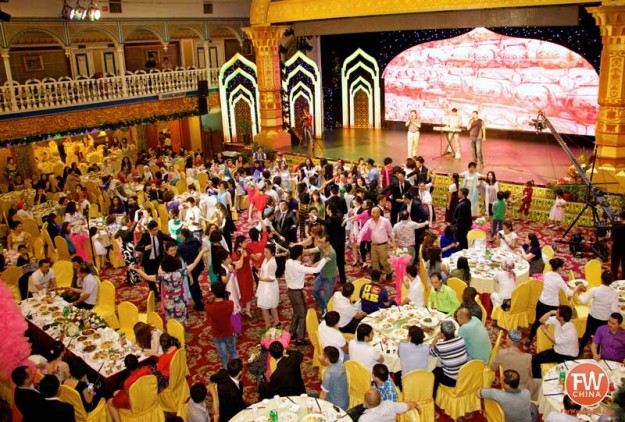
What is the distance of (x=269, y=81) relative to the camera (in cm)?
1756

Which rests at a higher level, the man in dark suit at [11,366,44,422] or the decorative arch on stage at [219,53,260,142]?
the decorative arch on stage at [219,53,260,142]

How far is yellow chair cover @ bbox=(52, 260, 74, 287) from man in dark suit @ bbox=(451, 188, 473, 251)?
585cm

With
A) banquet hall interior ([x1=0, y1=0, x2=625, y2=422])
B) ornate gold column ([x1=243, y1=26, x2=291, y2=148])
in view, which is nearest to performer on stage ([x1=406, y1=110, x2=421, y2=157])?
banquet hall interior ([x1=0, y1=0, x2=625, y2=422])

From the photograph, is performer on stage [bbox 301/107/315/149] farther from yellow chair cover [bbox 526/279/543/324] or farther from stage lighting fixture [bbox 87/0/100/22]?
yellow chair cover [bbox 526/279/543/324]

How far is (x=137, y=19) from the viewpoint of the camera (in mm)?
17047

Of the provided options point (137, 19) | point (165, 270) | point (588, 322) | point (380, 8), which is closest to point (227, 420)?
point (165, 270)

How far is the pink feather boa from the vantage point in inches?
231

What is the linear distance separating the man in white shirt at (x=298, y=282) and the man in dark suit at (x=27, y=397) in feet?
9.80

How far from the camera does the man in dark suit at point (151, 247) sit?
8141 mm

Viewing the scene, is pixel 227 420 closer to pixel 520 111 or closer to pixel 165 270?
pixel 165 270

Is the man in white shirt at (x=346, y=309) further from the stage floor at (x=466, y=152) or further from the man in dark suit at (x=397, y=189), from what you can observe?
the stage floor at (x=466, y=152)

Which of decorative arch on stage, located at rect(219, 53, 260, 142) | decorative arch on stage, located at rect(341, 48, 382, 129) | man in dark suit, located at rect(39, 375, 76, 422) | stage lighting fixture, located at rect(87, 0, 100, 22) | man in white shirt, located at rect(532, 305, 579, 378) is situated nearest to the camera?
man in dark suit, located at rect(39, 375, 76, 422)

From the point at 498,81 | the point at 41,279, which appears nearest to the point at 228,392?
the point at 41,279

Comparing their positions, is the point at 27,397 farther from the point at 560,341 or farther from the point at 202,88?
the point at 202,88
